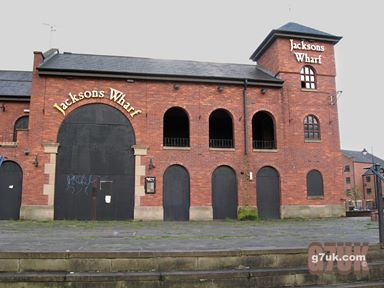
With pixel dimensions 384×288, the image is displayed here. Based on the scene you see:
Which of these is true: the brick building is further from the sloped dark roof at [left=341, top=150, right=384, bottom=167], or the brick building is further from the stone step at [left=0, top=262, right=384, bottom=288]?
A: the sloped dark roof at [left=341, top=150, right=384, bottom=167]

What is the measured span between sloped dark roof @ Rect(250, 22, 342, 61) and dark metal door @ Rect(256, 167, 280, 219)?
8398mm

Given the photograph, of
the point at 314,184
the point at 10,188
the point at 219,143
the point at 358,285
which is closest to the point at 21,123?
the point at 10,188

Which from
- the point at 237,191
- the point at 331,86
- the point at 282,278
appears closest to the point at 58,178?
the point at 237,191

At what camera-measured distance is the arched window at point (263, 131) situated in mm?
22853

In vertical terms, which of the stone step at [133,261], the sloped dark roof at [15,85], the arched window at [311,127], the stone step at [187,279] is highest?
the sloped dark roof at [15,85]

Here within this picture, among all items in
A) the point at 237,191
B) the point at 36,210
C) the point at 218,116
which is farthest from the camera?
the point at 218,116

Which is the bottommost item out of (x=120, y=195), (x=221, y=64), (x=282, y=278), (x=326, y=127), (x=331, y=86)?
(x=282, y=278)

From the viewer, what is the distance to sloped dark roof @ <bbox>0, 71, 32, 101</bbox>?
21.2 meters

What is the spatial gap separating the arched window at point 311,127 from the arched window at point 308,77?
2060 millimetres

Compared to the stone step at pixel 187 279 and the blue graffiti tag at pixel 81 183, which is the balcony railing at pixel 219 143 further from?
the stone step at pixel 187 279

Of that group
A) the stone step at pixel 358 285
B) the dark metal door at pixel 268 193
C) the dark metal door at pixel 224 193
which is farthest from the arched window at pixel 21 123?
the stone step at pixel 358 285

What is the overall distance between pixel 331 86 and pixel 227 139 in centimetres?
737

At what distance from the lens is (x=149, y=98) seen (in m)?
20.1

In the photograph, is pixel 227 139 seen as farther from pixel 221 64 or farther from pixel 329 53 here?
pixel 329 53
